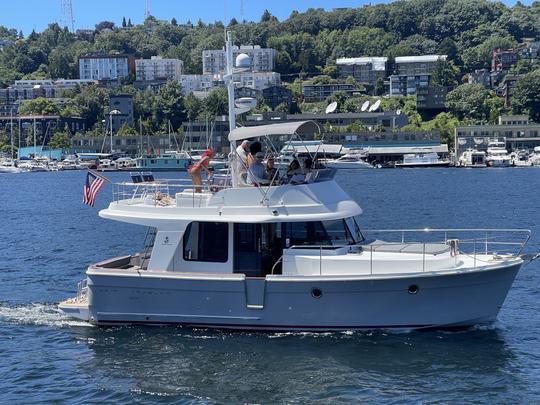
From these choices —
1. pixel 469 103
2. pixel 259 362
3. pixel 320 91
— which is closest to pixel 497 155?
pixel 469 103

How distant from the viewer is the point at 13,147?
6580 inches

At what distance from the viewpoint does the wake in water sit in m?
22.1

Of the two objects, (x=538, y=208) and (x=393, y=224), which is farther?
(x=538, y=208)

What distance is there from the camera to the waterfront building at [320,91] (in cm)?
18400

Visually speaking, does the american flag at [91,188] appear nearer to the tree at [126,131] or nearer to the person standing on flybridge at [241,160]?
the person standing on flybridge at [241,160]

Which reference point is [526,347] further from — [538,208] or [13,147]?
[13,147]

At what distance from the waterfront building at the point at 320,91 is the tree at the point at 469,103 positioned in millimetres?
26111

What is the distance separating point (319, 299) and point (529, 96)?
140930 mm

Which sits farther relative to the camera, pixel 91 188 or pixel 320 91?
pixel 320 91

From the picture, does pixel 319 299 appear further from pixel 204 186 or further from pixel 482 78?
pixel 482 78

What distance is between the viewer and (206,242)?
2052 cm

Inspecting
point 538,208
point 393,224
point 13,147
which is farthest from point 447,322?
point 13,147

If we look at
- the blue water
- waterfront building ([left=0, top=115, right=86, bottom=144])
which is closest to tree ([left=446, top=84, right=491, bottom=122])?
waterfront building ([left=0, top=115, right=86, bottom=144])

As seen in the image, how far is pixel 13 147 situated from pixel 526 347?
515 feet
